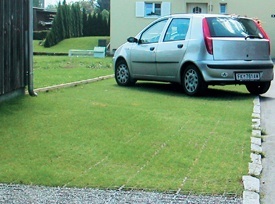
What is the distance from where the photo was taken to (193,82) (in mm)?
11789

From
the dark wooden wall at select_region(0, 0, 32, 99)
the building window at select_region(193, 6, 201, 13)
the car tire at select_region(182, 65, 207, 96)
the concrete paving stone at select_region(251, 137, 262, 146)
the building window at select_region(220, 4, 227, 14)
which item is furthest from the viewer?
the building window at select_region(193, 6, 201, 13)

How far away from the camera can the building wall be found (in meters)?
34.2

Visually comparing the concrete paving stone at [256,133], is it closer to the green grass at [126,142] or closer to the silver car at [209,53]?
the green grass at [126,142]

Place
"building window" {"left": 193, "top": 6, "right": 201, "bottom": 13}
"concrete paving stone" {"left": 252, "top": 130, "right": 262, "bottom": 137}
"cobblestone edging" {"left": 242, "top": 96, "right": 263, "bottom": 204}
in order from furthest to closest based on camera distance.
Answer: "building window" {"left": 193, "top": 6, "right": 201, "bottom": 13} → "concrete paving stone" {"left": 252, "top": 130, "right": 262, "bottom": 137} → "cobblestone edging" {"left": 242, "top": 96, "right": 263, "bottom": 204}

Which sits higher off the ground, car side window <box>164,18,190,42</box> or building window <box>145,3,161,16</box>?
building window <box>145,3,161,16</box>

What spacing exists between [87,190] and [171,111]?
454cm

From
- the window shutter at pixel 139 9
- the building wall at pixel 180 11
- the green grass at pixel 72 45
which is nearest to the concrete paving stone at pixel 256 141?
the building wall at pixel 180 11

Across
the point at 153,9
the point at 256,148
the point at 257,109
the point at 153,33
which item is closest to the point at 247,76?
the point at 257,109

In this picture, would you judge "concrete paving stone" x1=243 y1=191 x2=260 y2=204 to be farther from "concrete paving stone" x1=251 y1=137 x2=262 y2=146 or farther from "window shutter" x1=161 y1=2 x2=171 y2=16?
"window shutter" x1=161 y1=2 x2=171 y2=16

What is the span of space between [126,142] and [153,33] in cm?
697

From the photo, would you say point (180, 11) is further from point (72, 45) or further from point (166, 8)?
point (72, 45)

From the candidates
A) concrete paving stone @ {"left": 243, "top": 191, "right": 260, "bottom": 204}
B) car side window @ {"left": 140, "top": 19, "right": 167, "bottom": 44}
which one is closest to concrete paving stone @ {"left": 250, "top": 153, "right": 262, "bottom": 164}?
concrete paving stone @ {"left": 243, "top": 191, "right": 260, "bottom": 204}

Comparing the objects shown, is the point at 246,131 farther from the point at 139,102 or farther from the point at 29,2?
the point at 29,2

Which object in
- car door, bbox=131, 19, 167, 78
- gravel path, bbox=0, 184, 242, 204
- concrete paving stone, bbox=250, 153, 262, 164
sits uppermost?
car door, bbox=131, 19, 167, 78
